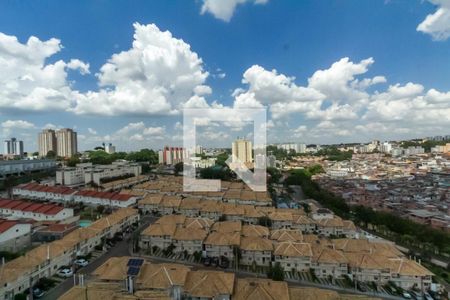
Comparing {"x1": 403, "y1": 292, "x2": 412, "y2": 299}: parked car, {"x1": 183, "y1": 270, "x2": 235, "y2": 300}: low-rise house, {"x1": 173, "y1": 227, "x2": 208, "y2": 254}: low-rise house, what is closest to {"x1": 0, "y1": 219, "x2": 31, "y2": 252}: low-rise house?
{"x1": 173, "y1": 227, "x2": 208, "y2": 254}: low-rise house

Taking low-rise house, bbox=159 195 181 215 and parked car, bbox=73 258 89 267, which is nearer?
parked car, bbox=73 258 89 267

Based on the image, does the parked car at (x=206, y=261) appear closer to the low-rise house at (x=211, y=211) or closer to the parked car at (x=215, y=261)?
the parked car at (x=215, y=261)

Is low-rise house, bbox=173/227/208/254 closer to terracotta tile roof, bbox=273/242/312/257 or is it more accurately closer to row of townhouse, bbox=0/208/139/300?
terracotta tile roof, bbox=273/242/312/257

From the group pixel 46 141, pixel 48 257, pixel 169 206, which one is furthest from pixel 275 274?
pixel 46 141

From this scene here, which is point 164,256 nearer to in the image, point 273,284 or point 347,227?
point 273,284

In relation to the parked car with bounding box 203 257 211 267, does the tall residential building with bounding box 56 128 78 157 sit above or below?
above

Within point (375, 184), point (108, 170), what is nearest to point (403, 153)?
point (375, 184)

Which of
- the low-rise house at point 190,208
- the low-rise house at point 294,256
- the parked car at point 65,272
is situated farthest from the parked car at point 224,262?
the low-rise house at point 190,208

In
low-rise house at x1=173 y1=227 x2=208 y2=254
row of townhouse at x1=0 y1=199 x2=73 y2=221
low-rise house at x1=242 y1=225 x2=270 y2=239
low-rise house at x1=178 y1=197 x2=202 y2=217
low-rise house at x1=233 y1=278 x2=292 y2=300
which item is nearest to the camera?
low-rise house at x1=233 y1=278 x2=292 y2=300
